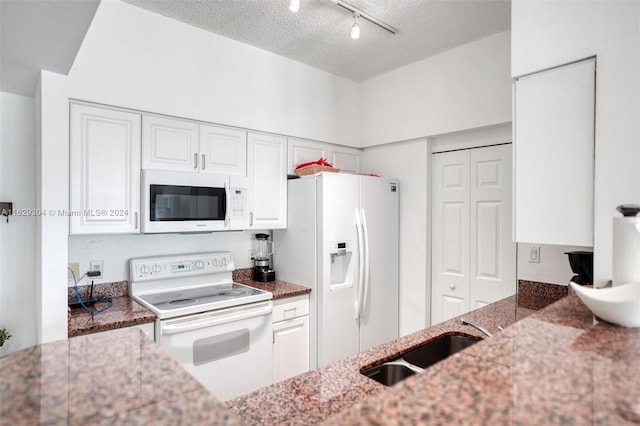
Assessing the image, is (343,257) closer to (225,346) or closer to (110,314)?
(225,346)

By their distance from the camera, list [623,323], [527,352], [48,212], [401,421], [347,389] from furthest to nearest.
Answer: [48,212]
[347,389]
[623,323]
[527,352]
[401,421]

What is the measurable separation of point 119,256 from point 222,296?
0.77 m

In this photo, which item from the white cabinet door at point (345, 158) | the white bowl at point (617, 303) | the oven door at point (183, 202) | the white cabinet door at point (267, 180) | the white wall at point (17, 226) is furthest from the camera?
the white cabinet door at point (345, 158)

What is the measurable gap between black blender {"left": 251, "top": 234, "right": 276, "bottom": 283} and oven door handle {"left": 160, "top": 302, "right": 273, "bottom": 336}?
522 mm

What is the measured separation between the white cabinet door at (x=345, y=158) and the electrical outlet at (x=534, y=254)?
70.3 inches

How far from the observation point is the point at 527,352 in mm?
706

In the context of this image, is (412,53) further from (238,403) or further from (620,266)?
(238,403)

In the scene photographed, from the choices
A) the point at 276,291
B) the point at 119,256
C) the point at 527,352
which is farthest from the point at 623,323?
the point at 119,256

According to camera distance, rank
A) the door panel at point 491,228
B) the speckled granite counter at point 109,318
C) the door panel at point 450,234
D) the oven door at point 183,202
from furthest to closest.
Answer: the door panel at point 450,234, the door panel at point 491,228, the oven door at point 183,202, the speckled granite counter at point 109,318

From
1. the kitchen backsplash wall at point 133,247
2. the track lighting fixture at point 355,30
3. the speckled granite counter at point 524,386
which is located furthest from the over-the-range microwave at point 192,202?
the speckled granite counter at point 524,386

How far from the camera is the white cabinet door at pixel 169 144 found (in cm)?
240

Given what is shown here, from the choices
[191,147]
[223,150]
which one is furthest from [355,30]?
[191,147]

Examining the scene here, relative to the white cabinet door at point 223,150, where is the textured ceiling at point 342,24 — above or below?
above

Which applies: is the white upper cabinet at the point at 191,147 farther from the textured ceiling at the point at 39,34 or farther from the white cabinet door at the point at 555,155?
the white cabinet door at the point at 555,155
